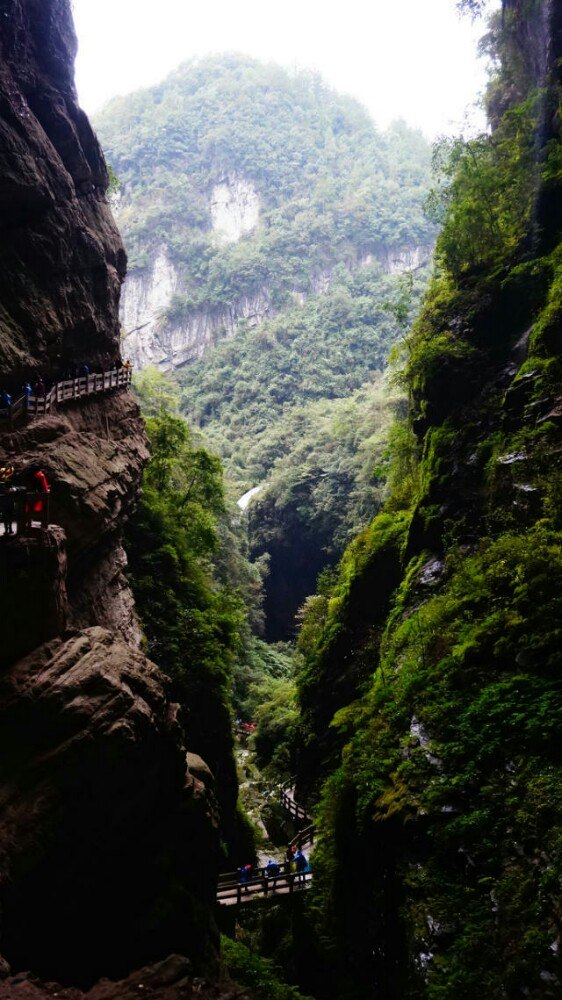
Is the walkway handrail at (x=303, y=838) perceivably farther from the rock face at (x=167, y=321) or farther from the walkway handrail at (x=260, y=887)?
the rock face at (x=167, y=321)

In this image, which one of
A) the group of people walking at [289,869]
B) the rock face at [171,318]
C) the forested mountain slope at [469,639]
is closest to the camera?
the forested mountain slope at [469,639]

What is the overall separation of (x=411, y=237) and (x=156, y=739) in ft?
421

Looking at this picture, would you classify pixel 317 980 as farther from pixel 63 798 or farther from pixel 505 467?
pixel 505 467

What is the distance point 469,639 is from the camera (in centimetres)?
1108

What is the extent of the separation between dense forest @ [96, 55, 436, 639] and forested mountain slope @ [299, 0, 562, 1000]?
31701 millimetres

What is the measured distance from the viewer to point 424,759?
1029 cm

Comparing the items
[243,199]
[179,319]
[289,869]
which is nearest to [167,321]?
[179,319]

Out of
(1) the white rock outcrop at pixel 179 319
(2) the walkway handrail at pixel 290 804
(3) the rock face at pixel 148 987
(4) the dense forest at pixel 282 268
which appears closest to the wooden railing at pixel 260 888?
(2) the walkway handrail at pixel 290 804

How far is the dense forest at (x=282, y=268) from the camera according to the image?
59219 mm

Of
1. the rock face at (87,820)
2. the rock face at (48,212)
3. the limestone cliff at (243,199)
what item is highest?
the limestone cliff at (243,199)

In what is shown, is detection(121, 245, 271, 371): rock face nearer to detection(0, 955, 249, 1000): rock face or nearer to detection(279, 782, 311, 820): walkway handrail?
detection(279, 782, 311, 820): walkway handrail

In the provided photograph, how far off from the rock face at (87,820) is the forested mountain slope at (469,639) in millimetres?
3624

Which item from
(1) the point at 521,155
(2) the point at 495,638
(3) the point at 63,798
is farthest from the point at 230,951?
(1) the point at 521,155

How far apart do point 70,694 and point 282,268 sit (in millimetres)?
114429
